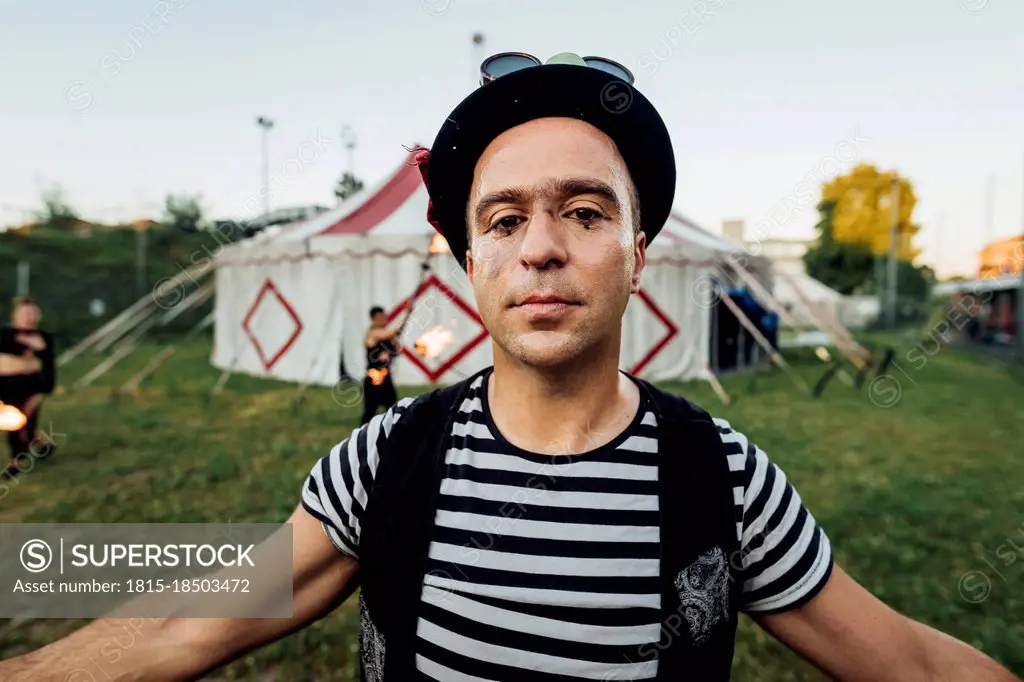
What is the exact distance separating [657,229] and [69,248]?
23455 mm

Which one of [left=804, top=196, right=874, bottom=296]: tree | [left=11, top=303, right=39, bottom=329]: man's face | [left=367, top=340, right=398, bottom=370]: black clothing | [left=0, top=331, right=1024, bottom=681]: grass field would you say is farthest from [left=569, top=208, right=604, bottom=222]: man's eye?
[left=804, top=196, right=874, bottom=296]: tree

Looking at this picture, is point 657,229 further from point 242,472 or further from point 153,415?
point 153,415

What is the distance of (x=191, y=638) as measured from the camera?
3.18ft

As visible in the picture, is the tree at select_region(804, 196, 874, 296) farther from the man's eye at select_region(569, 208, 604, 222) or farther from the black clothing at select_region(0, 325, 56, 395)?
the man's eye at select_region(569, 208, 604, 222)

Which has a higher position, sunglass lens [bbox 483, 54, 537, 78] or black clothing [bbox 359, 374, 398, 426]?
sunglass lens [bbox 483, 54, 537, 78]

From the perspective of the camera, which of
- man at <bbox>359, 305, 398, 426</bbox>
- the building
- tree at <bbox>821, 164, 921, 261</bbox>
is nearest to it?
man at <bbox>359, 305, 398, 426</bbox>

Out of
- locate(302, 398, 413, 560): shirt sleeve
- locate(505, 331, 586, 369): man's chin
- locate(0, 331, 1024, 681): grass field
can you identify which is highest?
locate(505, 331, 586, 369): man's chin

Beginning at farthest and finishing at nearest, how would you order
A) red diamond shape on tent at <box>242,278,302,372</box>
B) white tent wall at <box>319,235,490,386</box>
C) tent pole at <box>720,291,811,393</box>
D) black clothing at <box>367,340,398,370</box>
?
red diamond shape on tent at <box>242,278,302,372</box> < tent pole at <box>720,291,811,393</box> < white tent wall at <box>319,235,490,386</box> < black clothing at <box>367,340,398,370</box>

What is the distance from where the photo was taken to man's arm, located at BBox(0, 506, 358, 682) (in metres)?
0.92

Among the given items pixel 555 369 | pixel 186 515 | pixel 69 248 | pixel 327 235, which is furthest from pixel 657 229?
pixel 69 248

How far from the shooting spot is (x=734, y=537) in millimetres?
956

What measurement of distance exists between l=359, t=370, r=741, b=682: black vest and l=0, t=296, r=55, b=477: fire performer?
582cm

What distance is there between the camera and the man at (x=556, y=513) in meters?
0.94

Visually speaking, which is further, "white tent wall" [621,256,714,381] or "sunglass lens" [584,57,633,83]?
"white tent wall" [621,256,714,381]
